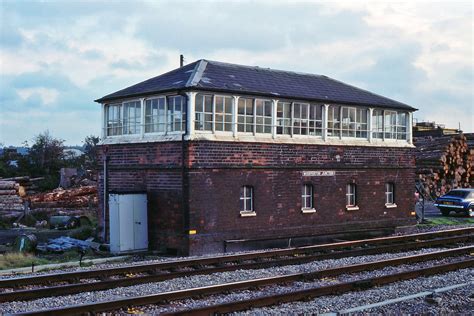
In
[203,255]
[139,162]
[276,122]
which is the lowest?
[203,255]

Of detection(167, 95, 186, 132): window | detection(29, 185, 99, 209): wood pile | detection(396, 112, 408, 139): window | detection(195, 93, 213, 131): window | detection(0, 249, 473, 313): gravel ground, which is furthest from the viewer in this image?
detection(29, 185, 99, 209): wood pile

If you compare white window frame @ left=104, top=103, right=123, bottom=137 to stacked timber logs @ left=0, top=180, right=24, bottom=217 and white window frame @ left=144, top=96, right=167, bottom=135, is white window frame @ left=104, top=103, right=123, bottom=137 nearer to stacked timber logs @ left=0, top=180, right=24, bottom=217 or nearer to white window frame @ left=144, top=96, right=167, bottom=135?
white window frame @ left=144, top=96, right=167, bottom=135

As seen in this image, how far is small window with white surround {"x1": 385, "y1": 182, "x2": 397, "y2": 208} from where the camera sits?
24.3 m

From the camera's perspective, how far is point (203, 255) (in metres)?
17.8

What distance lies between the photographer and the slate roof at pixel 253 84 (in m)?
19.0

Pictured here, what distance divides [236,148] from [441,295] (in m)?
8.93

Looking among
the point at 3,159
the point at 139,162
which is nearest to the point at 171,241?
the point at 139,162

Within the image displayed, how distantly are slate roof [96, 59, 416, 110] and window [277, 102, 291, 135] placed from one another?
0.39 meters

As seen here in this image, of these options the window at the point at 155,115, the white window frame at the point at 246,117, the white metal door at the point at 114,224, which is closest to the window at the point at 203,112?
the white window frame at the point at 246,117

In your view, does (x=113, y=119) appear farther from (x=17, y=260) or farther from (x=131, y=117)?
(x=17, y=260)

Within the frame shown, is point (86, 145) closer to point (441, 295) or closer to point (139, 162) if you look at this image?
point (139, 162)

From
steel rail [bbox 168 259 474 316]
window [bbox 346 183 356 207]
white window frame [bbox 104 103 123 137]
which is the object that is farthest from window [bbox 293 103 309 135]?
steel rail [bbox 168 259 474 316]

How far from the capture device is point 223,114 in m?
18.9

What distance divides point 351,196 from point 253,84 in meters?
5.94
